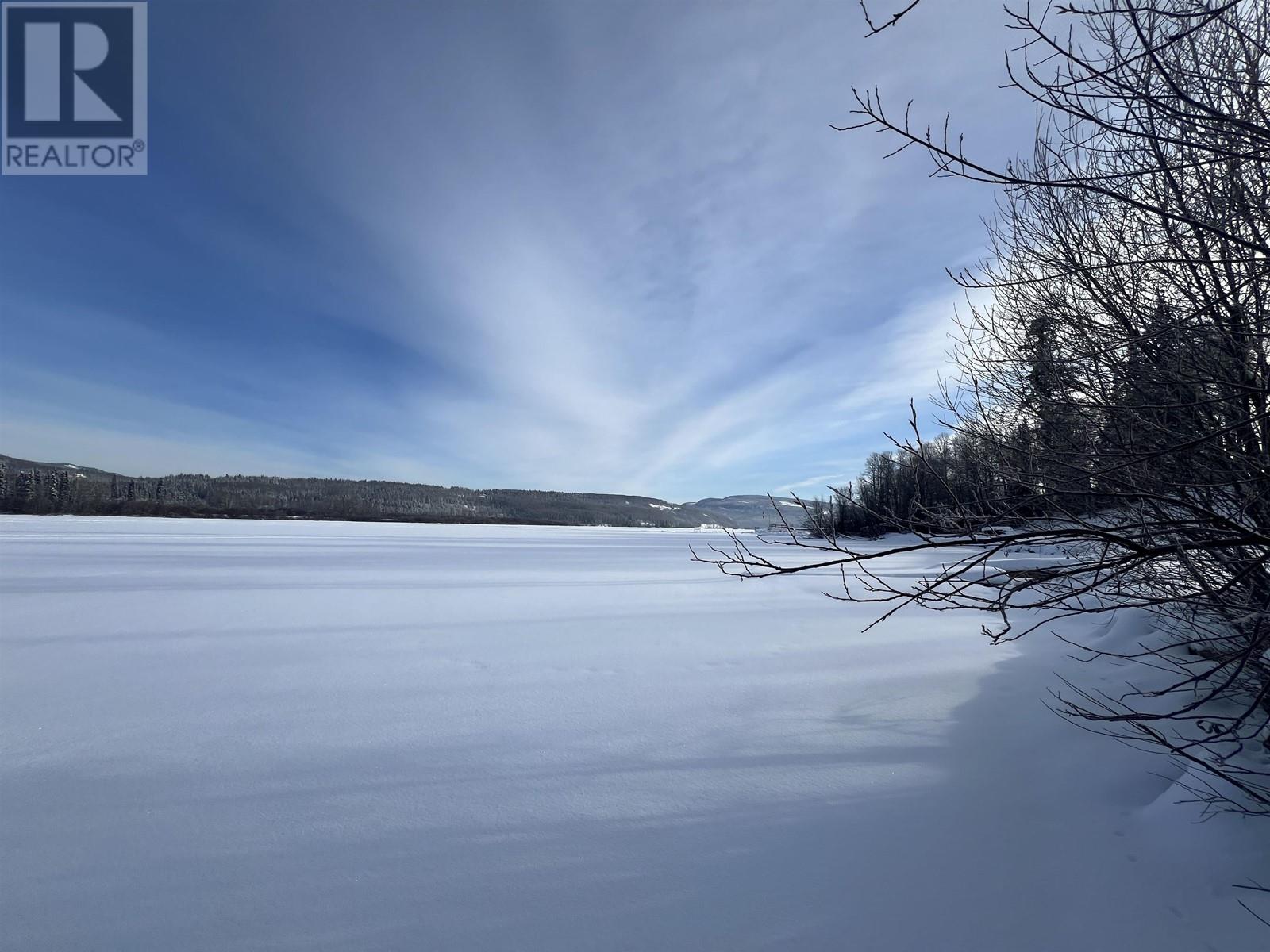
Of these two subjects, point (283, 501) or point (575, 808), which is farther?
point (283, 501)

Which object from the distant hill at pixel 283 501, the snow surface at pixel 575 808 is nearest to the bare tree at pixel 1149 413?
the snow surface at pixel 575 808

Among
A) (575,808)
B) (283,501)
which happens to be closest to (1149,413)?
(575,808)

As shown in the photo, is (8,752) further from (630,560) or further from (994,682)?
(630,560)

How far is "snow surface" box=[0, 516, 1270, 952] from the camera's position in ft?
6.07

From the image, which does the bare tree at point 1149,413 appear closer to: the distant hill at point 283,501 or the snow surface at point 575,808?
the snow surface at point 575,808

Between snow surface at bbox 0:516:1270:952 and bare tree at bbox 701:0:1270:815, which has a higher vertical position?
bare tree at bbox 701:0:1270:815

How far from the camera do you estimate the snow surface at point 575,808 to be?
1850 millimetres

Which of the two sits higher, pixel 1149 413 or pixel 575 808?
pixel 1149 413

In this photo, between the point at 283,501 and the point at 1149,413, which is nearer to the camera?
the point at 1149,413

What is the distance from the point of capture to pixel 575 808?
98.8 inches

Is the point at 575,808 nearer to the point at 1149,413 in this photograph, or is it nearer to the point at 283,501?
the point at 1149,413

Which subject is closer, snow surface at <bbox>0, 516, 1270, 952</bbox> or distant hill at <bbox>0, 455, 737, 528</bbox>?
snow surface at <bbox>0, 516, 1270, 952</bbox>

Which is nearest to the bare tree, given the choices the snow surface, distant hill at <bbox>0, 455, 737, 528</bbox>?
the snow surface

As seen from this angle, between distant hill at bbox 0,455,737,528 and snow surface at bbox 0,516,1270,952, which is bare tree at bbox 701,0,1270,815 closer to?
snow surface at bbox 0,516,1270,952
